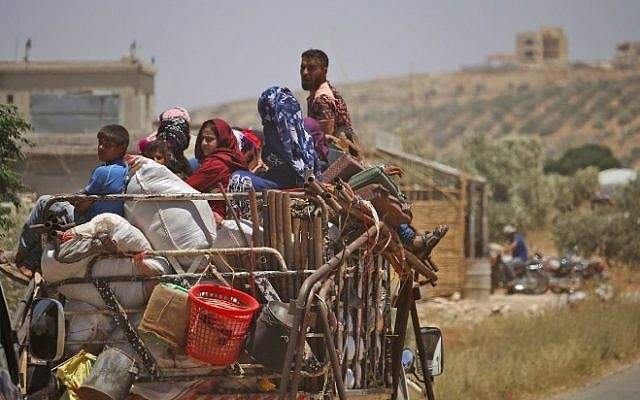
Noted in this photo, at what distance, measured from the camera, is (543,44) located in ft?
506

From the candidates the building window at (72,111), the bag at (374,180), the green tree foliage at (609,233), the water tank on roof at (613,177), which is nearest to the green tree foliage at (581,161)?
the water tank on roof at (613,177)

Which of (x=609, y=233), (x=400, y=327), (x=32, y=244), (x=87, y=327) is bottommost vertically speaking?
(x=609, y=233)

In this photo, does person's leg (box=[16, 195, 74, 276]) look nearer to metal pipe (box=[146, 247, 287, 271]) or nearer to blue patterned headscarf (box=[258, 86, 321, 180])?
metal pipe (box=[146, 247, 287, 271])

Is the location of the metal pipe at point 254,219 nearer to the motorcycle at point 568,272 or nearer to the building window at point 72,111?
the building window at point 72,111

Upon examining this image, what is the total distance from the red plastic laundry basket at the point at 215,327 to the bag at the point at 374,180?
131cm

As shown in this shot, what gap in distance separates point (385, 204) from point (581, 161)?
58.8 meters

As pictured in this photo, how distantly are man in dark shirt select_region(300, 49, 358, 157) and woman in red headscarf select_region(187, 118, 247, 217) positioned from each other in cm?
117

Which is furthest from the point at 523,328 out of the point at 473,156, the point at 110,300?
the point at 473,156

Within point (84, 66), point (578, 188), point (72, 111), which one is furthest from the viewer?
point (578, 188)

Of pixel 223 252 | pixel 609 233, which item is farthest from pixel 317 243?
pixel 609 233

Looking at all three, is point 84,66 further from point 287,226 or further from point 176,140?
point 287,226

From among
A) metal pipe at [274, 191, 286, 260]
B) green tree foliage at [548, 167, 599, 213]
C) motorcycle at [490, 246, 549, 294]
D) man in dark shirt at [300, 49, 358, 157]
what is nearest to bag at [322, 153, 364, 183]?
metal pipe at [274, 191, 286, 260]

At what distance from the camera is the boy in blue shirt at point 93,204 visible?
680 centimetres

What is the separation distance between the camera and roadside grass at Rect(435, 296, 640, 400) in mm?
13227
